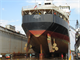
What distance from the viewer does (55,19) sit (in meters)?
18.3

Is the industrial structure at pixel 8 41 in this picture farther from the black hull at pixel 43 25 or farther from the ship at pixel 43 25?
the black hull at pixel 43 25

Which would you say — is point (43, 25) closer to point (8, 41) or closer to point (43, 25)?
point (43, 25)

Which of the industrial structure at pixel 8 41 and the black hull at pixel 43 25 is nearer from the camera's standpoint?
the black hull at pixel 43 25

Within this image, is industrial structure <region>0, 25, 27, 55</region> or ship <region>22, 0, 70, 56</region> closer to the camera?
ship <region>22, 0, 70, 56</region>

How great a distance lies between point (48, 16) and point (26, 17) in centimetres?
359

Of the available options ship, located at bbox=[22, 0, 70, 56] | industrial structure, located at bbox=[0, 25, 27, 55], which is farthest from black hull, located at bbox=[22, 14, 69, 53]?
industrial structure, located at bbox=[0, 25, 27, 55]

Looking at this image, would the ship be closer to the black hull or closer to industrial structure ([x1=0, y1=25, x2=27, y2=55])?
the black hull

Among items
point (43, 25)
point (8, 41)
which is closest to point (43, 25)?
→ point (43, 25)

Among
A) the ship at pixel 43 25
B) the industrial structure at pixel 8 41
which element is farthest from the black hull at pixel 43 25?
the industrial structure at pixel 8 41

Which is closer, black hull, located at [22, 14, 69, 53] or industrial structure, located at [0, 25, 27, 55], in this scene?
black hull, located at [22, 14, 69, 53]

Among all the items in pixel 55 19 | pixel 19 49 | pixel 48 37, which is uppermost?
pixel 55 19

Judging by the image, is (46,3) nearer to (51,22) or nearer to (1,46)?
(51,22)

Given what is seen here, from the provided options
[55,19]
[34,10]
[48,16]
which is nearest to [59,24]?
[55,19]

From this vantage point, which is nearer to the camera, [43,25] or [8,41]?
[43,25]
